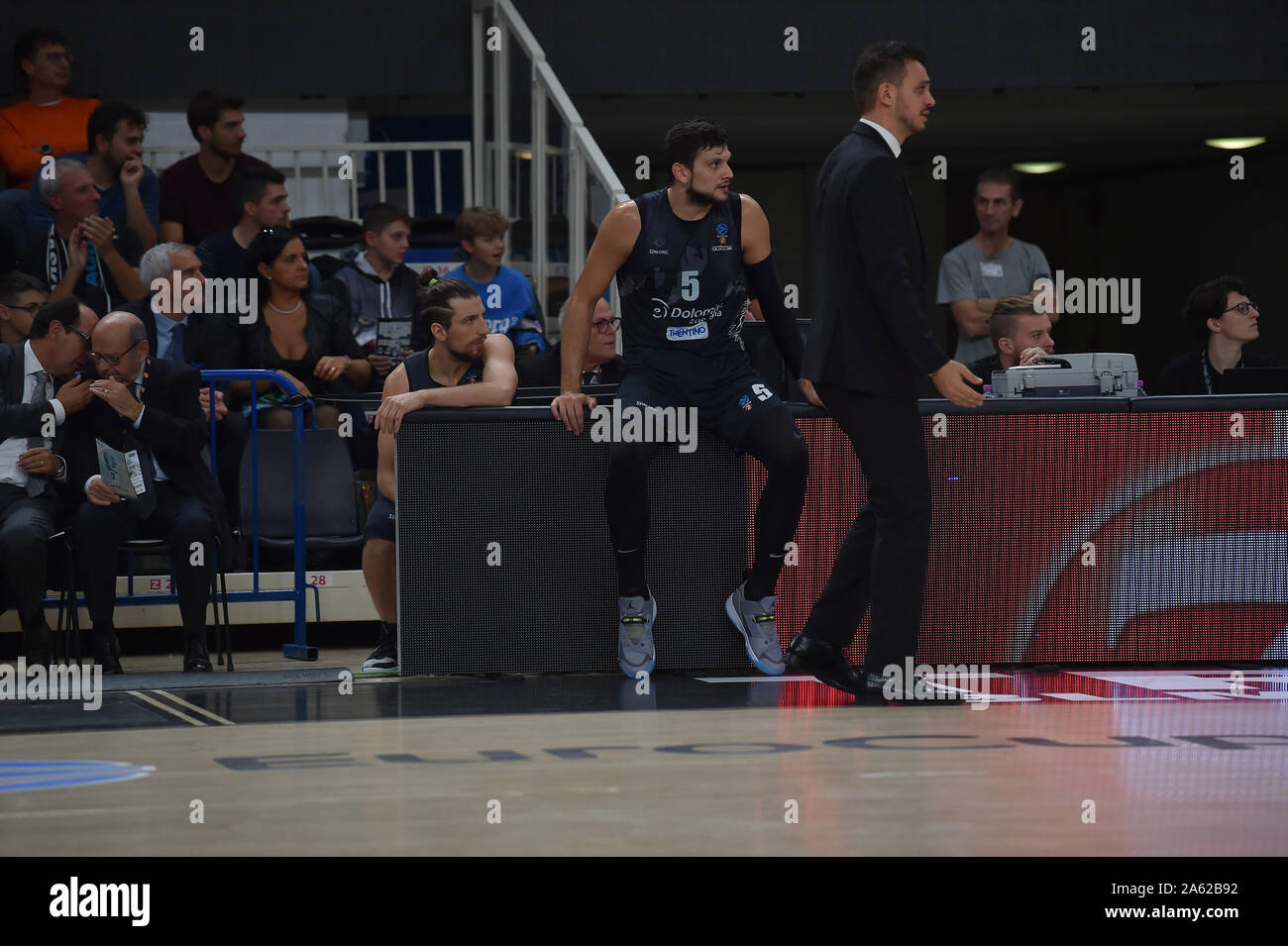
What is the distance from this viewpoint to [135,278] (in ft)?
27.7

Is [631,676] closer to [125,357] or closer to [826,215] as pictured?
[826,215]

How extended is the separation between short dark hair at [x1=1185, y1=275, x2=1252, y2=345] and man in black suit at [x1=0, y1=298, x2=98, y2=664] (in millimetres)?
4524

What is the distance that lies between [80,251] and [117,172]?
2.22 ft

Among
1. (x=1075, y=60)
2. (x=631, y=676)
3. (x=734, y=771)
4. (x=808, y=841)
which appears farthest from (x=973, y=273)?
(x=808, y=841)

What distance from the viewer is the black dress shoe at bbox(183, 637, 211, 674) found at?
6.60 metres

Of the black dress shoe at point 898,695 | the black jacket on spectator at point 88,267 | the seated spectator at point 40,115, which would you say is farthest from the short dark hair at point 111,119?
the black dress shoe at point 898,695

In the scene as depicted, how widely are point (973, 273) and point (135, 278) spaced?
400 centimetres

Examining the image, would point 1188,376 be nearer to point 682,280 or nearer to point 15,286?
point 682,280

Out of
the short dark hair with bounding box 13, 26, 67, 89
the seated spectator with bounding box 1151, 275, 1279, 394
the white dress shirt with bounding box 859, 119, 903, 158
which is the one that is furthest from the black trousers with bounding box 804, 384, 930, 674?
the short dark hair with bounding box 13, 26, 67, 89

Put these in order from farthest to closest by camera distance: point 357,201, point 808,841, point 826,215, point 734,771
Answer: point 357,201 → point 826,215 → point 734,771 → point 808,841

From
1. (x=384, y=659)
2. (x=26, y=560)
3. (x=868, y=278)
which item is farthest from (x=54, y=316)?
(x=868, y=278)

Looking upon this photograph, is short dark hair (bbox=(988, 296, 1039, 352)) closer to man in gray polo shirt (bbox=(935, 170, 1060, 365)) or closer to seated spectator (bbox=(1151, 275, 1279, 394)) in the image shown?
seated spectator (bbox=(1151, 275, 1279, 394))

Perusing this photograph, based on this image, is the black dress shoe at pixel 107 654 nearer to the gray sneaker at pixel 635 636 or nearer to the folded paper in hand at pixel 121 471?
the folded paper in hand at pixel 121 471

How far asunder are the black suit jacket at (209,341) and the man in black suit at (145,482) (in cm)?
106
